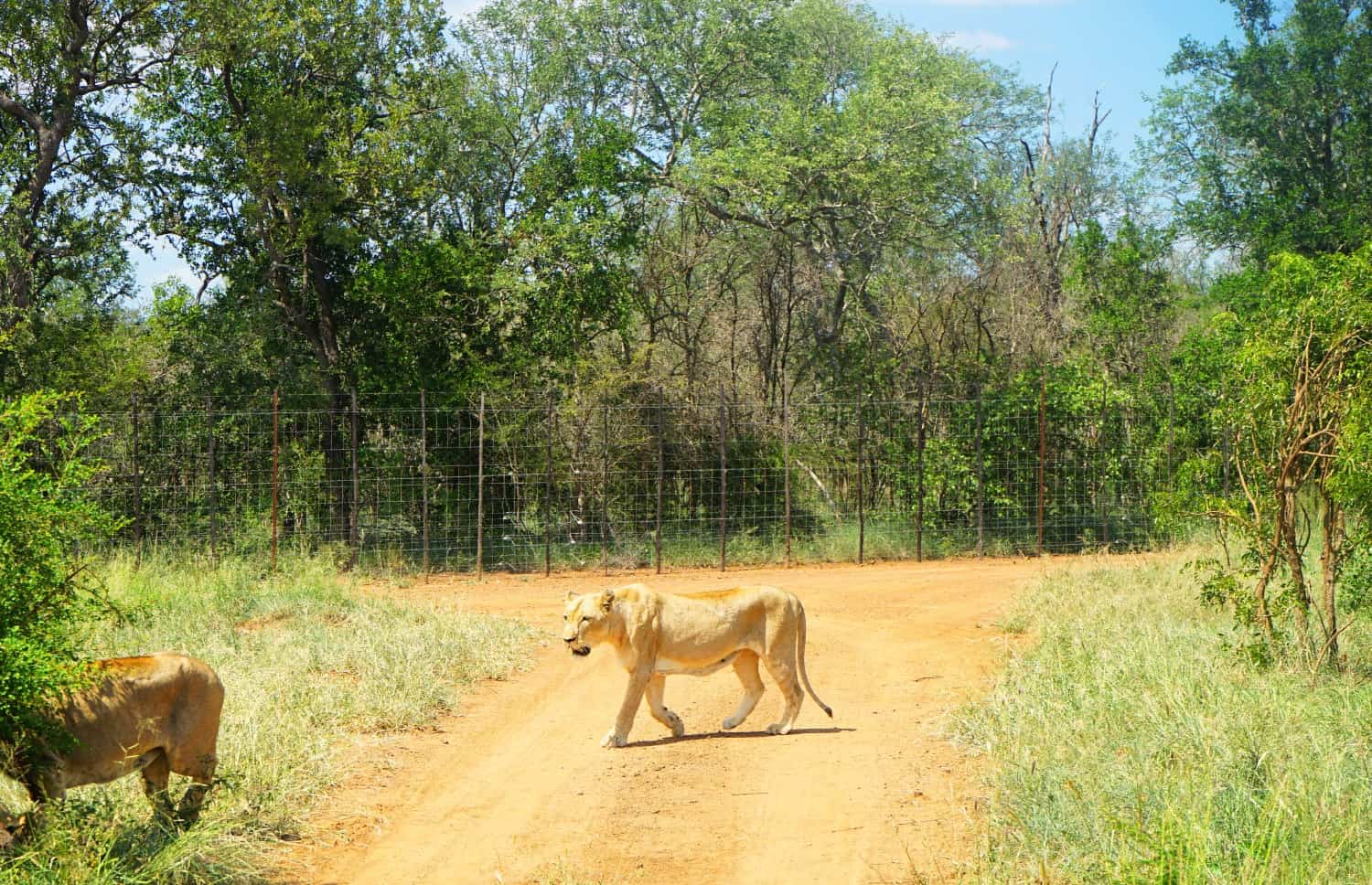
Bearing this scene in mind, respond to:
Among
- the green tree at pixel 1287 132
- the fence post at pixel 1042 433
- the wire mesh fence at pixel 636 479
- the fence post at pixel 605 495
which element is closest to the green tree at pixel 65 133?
the wire mesh fence at pixel 636 479

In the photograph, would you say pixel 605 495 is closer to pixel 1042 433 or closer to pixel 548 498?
pixel 548 498

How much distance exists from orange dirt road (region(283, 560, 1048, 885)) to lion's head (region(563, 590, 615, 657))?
0.76 metres

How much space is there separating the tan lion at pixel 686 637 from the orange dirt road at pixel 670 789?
0.84 ft

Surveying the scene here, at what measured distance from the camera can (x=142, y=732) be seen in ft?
21.2

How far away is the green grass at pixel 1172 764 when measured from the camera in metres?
5.80

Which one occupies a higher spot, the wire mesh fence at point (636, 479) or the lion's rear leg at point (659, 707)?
the wire mesh fence at point (636, 479)

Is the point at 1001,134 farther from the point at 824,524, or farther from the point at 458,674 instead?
the point at 458,674

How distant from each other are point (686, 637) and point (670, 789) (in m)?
1.32

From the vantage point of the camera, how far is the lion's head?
896 centimetres

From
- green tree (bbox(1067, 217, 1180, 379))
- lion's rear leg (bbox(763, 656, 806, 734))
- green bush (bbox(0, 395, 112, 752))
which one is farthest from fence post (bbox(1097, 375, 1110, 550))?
green bush (bbox(0, 395, 112, 752))

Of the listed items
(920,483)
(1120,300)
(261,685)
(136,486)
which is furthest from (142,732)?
(1120,300)

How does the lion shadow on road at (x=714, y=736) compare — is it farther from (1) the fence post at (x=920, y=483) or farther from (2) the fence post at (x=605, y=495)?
(1) the fence post at (x=920, y=483)

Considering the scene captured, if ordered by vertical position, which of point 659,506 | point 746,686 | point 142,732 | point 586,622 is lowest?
point 746,686

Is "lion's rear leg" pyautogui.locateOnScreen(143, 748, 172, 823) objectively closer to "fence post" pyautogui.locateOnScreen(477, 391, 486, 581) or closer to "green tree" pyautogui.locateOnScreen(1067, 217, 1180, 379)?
"fence post" pyautogui.locateOnScreen(477, 391, 486, 581)
